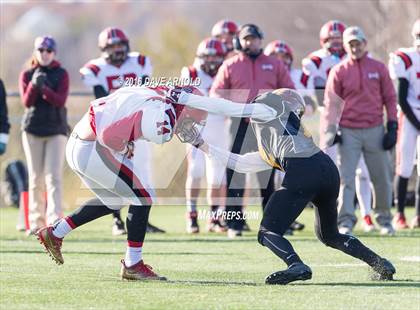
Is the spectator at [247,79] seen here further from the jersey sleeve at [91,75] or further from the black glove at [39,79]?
the black glove at [39,79]

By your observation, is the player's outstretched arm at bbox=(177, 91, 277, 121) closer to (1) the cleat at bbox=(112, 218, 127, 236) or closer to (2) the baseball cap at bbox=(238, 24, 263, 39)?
(2) the baseball cap at bbox=(238, 24, 263, 39)

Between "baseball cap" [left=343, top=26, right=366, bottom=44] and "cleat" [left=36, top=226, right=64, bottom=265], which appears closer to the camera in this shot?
"cleat" [left=36, top=226, right=64, bottom=265]

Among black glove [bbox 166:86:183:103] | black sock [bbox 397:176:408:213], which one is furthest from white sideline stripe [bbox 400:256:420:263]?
black sock [bbox 397:176:408:213]

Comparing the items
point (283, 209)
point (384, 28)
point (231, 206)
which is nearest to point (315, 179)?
point (283, 209)

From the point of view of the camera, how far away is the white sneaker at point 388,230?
1129cm

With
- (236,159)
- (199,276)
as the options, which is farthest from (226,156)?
(199,276)

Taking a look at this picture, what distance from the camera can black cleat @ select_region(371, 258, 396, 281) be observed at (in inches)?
305

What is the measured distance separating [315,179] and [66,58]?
140 ft

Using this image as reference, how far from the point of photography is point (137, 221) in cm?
780

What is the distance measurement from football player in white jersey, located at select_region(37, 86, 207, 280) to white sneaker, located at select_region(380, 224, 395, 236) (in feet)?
12.9

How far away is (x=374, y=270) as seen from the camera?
785cm

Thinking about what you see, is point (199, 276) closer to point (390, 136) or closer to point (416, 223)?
point (390, 136)

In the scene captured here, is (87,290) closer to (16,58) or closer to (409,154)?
(409,154)

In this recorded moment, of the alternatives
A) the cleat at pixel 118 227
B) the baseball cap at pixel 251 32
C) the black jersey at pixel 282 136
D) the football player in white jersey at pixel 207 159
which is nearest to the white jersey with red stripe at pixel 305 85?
the football player in white jersey at pixel 207 159
